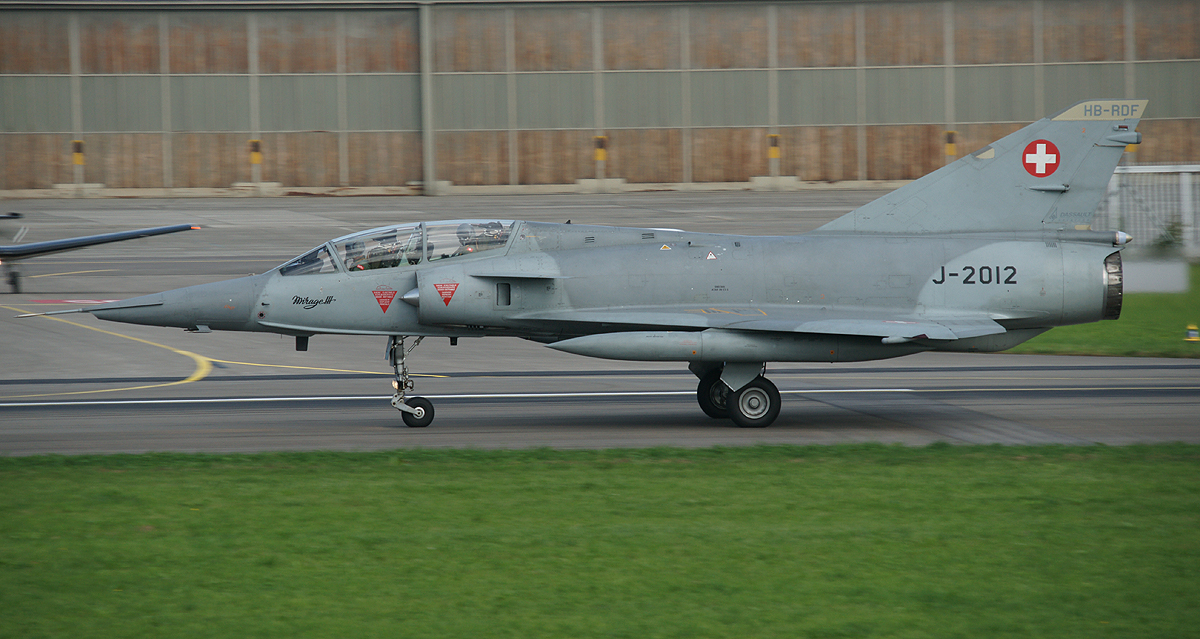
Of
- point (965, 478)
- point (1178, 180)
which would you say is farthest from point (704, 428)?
point (1178, 180)

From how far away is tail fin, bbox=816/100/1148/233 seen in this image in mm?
14781

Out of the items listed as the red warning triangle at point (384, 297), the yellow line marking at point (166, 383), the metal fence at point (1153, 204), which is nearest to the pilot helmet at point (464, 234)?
the red warning triangle at point (384, 297)

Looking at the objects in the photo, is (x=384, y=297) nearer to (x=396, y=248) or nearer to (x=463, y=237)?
(x=396, y=248)

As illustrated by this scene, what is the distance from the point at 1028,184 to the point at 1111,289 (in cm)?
177

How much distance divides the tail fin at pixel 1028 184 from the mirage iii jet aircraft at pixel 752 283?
0.06 ft

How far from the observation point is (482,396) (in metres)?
17.1

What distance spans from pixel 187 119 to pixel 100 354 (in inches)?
1186

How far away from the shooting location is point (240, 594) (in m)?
7.32

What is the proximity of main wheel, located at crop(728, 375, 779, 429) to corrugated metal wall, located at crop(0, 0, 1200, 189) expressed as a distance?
3608 cm

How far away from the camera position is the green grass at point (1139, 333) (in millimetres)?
21797

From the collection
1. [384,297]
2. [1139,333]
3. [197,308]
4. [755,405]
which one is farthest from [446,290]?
[1139,333]

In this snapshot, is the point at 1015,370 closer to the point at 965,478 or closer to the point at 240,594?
the point at 965,478

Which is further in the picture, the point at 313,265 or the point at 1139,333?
the point at 1139,333

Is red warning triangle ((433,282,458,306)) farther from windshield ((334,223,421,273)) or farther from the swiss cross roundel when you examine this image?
the swiss cross roundel
